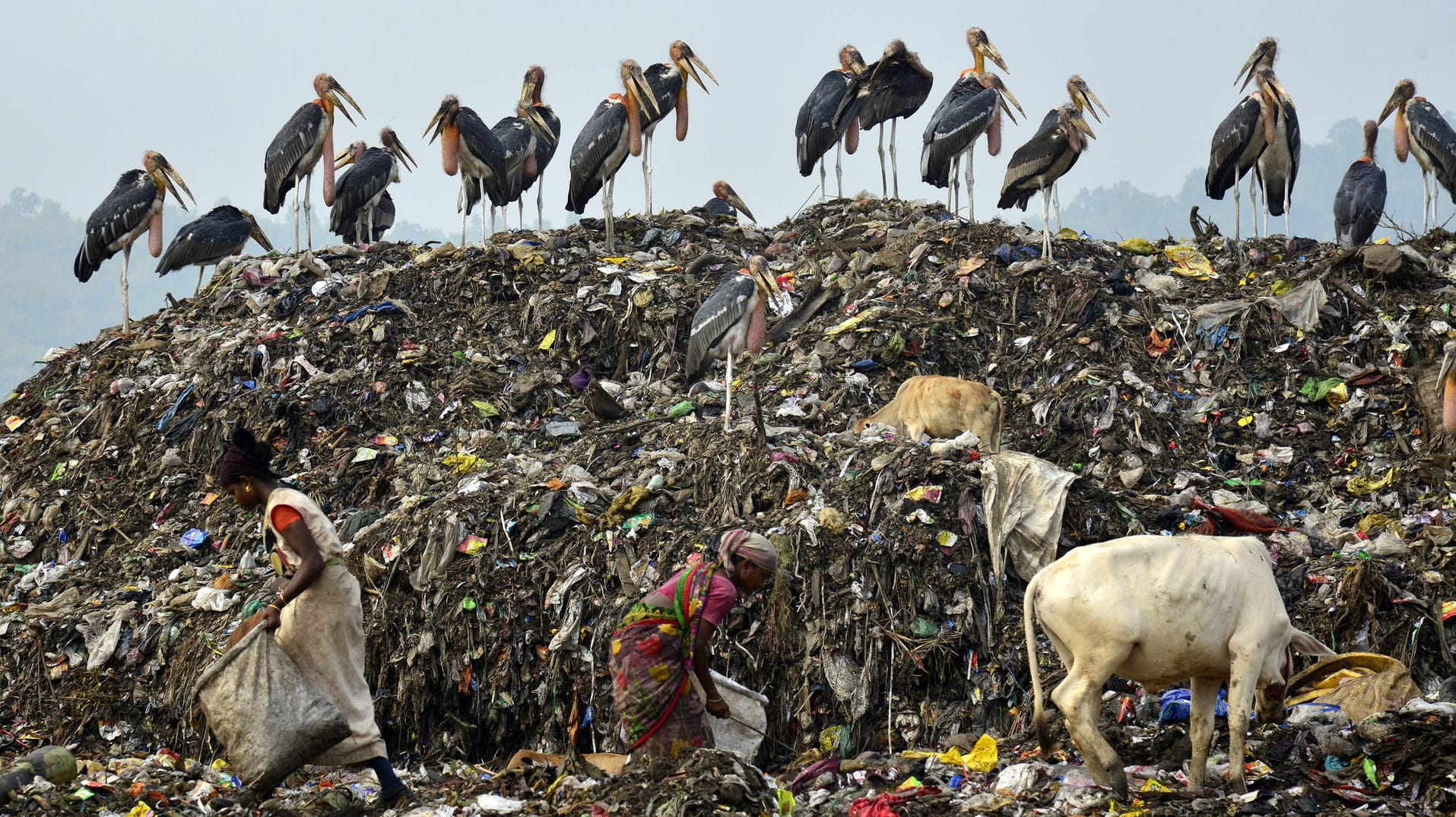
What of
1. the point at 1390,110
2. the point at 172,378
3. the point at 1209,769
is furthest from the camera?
the point at 1390,110

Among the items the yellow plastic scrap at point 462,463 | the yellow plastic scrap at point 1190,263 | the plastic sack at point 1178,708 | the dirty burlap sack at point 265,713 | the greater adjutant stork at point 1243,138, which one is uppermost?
the greater adjutant stork at point 1243,138

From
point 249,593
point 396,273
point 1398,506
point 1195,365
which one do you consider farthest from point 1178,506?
point 396,273

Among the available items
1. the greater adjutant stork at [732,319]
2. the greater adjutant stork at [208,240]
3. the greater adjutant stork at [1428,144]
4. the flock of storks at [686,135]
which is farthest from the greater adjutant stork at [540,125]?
the greater adjutant stork at [1428,144]

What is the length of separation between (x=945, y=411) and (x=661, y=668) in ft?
14.0

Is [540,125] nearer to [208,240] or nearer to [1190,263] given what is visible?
[208,240]

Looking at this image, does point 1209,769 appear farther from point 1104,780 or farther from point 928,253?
point 928,253

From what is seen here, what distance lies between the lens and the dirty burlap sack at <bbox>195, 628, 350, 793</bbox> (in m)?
Answer: 5.23

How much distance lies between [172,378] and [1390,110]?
515 inches

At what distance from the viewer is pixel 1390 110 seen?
16.3m

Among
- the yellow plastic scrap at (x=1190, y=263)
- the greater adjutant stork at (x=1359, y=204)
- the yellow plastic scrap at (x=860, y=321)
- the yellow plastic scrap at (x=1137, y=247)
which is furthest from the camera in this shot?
the greater adjutant stork at (x=1359, y=204)

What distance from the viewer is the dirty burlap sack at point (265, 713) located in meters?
5.23

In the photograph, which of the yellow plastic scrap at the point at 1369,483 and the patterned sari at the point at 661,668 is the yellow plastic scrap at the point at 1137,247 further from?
the patterned sari at the point at 661,668

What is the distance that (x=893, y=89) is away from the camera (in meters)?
15.6

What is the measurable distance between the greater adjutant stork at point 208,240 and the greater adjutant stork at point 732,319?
6577mm
